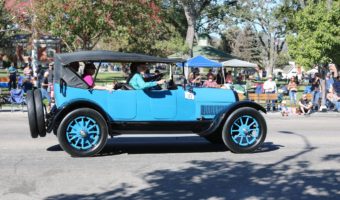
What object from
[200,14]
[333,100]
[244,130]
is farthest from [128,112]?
[200,14]

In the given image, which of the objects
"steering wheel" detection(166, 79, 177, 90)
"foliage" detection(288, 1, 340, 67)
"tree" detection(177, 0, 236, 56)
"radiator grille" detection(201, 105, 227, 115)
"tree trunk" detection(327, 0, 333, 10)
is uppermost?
"tree" detection(177, 0, 236, 56)

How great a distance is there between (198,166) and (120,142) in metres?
2.88

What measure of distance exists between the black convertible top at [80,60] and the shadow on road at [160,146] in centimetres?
136

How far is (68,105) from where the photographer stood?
27.2 feet

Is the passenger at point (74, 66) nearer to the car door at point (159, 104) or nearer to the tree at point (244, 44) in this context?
the car door at point (159, 104)

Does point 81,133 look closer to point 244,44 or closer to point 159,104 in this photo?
point 159,104

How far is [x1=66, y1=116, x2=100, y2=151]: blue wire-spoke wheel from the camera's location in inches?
329

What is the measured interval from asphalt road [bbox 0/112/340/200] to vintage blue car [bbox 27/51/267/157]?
37cm

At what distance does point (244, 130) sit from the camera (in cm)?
885

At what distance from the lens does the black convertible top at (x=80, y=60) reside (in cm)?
853

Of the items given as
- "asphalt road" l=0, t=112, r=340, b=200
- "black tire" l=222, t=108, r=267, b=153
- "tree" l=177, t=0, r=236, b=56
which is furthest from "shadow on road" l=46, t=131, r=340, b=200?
"tree" l=177, t=0, r=236, b=56

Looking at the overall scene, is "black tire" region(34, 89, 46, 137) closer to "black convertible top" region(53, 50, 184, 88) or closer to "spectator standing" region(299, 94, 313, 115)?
"black convertible top" region(53, 50, 184, 88)

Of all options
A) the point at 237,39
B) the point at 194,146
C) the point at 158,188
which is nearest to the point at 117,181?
the point at 158,188

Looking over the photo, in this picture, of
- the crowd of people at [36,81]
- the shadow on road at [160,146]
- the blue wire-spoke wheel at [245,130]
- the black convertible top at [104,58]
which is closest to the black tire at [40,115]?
the black convertible top at [104,58]
